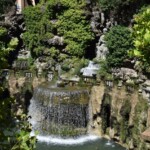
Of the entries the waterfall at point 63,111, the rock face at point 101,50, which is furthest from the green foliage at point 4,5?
the waterfall at point 63,111

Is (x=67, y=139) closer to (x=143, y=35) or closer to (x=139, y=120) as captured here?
(x=139, y=120)

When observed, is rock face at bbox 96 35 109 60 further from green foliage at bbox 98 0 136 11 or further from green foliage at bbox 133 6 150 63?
green foliage at bbox 133 6 150 63

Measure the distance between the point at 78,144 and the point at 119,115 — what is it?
308 centimetres

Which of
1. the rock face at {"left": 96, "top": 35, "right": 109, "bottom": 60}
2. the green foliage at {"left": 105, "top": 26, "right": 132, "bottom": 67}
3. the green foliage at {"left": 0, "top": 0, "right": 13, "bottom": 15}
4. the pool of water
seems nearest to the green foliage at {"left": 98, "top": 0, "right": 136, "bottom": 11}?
the green foliage at {"left": 105, "top": 26, "right": 132, "bottom": 67}

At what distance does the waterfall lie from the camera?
94.2 feet

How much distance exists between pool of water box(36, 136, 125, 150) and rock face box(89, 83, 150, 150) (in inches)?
22.6

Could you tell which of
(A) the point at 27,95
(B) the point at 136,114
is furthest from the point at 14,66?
(B) the point at 136,114

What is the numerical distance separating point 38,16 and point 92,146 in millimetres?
15789

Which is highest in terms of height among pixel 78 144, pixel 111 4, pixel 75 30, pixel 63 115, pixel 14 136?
pixel 111 4

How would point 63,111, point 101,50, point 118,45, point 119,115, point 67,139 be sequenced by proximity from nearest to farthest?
point 119,115, point 67,139, point 63,111, point 118,45, point 101,50

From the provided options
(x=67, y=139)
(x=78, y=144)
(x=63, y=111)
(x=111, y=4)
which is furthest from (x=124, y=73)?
(x=78, y=144)

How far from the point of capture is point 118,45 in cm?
3209

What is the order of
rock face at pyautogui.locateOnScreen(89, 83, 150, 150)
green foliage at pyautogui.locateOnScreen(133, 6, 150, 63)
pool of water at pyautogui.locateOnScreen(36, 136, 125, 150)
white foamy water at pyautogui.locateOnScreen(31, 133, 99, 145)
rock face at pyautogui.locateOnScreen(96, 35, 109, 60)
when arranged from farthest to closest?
rock face at pyautogui.locateOnScreen(96, 35, 109, 60) < white foamy water at pyautogui.locateOnScreen(31, 133, 99, 145) < pool of water at pyautogui.locateOnScreen(36, 136, 125, 150) < rock face at pyautogui.locateOnScreen(89, 83, 150, 150) < green foliage at pyautogui.locateOnScreen(133, 6, 150, 63)

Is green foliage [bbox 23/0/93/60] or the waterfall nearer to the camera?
the waterfall
